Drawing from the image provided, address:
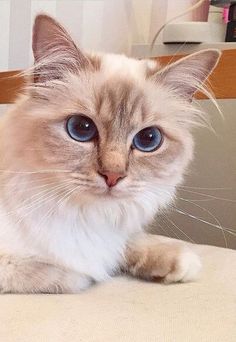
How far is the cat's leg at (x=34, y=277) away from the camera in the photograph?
0.83 m

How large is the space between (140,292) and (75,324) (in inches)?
7.9

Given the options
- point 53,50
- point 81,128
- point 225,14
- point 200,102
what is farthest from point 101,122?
point 225,14

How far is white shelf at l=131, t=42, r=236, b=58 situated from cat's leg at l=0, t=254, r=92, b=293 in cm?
93

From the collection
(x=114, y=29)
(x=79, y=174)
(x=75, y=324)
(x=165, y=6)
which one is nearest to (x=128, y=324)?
(x=75, y=324)

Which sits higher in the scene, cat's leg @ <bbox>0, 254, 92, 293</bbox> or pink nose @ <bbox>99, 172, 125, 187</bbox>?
pink nose @ <bbox>99, 172, 125, 187</bbox>

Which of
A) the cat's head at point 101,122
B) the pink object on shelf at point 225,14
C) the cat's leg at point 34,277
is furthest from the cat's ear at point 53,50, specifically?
the pink object on shelf at point 225,14

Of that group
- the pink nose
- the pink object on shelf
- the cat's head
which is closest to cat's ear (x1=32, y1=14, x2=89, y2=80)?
the cat's head

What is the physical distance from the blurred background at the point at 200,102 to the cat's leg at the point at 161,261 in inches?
14.6

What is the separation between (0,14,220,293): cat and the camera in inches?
32.6

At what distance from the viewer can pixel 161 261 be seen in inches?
36.6

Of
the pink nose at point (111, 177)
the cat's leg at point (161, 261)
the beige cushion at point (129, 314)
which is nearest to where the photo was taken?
the beige cushion at point (129, 314)

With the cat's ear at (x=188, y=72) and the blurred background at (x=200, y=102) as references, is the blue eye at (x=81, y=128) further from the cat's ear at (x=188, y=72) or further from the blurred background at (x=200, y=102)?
the blurred background at (x=200, y=102)

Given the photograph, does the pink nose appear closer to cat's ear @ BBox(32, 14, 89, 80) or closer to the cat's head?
the cat's head

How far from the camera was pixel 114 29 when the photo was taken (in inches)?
76.9
